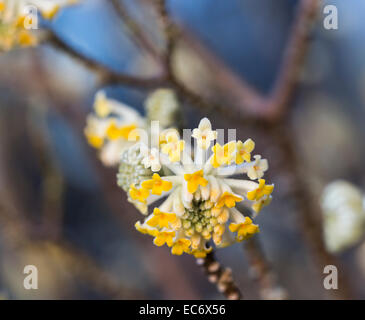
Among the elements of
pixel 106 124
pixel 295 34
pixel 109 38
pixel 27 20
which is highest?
pixel 109 38

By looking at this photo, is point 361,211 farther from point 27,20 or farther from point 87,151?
point 87,151

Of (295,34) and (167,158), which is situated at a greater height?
(295,34)

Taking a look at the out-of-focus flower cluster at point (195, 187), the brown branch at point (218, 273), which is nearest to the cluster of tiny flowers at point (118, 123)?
the out-of-focus flower cluster at point (195, 187)

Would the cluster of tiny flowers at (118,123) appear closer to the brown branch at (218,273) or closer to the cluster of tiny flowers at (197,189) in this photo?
the cluster of tiny flowers at (197,189)

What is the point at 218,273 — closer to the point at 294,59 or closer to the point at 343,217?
the point at 343,217
